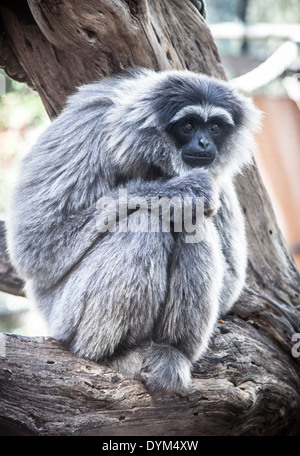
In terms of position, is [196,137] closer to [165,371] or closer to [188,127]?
[188,127]

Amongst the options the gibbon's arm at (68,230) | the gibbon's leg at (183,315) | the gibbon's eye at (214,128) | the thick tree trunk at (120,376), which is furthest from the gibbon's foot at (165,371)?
the gibbon's eye at (214,128)

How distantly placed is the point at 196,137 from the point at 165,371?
2.13 meters

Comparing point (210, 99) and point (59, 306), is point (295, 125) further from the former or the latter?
point (59, 306)

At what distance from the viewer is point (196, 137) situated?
17.1ft

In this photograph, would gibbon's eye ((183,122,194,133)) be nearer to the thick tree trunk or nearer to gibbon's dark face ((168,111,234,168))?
gibbon's dark face ((168,111,234,168))

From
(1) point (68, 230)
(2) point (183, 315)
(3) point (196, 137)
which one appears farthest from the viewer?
(3) point (196, 137)

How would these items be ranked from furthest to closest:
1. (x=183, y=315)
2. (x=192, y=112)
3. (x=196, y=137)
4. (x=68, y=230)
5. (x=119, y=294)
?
(x=196, y=137) → (x=192, y=112) → (x=68, y=230) → (x=183, y=315) → (x=119, y=294)

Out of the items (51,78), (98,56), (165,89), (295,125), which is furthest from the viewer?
(295,125)

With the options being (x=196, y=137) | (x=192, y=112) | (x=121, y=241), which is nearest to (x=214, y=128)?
(x=196, y=137)

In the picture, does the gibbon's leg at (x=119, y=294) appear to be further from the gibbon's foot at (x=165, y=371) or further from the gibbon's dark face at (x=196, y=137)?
the gibbon's dark face at (x=196, y=137)

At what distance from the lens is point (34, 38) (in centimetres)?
586

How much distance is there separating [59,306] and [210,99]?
2321mm

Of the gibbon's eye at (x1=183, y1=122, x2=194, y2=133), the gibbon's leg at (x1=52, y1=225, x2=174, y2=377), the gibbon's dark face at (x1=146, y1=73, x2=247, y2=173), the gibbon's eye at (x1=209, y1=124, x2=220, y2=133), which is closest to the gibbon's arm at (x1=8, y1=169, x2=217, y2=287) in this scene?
the gibbon's leg at (x1=52, y1=225, x2=174, y2=377)

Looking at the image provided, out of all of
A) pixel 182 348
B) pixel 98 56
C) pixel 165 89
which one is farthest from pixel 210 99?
pixel 182 348
